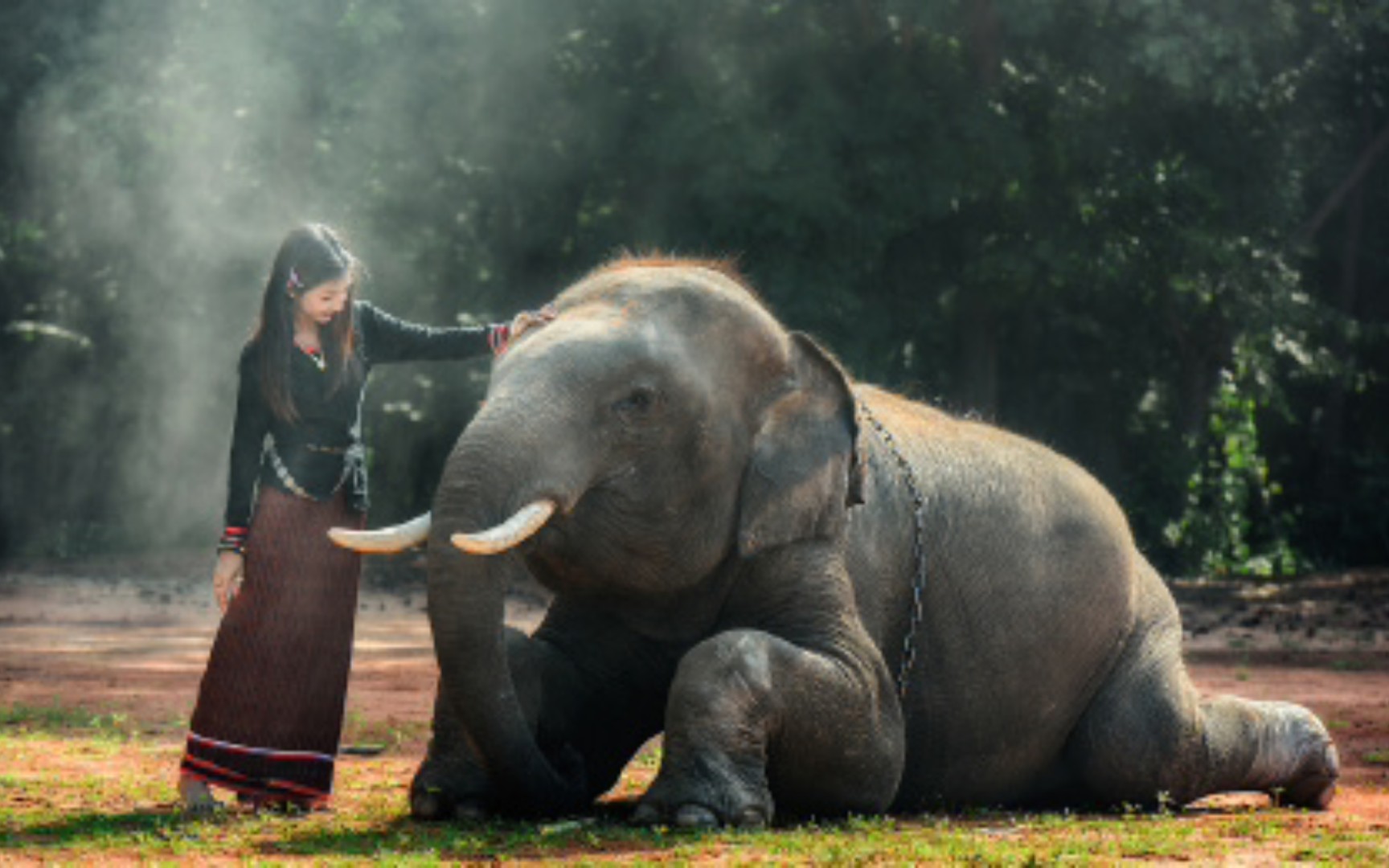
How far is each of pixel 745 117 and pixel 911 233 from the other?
2.62 m

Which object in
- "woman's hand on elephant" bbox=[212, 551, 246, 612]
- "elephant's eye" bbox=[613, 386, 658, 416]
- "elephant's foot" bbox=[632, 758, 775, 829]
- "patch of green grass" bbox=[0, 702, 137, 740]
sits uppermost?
"elephant's eye" bbox=[613, 386, 658, 416]

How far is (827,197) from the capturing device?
20.6 meters

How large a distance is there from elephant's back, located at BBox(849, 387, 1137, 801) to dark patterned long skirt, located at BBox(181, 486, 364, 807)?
179cm

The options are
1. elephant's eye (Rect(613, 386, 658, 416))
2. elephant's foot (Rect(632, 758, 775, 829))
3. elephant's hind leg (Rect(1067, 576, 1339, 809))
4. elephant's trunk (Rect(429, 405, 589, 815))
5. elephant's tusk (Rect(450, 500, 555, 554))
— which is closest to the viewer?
elephant's tusk (Rect(450, 500, 555, 554))

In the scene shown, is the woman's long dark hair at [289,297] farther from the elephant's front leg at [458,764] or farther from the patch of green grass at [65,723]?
the patch of green grass at [65,723]

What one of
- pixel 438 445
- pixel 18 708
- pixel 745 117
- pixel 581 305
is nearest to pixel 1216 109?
pixel 745 117

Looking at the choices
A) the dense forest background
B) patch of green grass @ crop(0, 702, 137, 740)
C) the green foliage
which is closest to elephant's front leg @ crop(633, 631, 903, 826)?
patch of green grass @ crop(0, 702, 137, 740)

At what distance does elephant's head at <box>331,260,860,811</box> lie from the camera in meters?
6.11

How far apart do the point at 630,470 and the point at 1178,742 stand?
2.37 meters

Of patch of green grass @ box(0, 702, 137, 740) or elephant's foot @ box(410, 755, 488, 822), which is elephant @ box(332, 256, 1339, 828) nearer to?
elephant's foot @ box(410, 755, 488, 822)

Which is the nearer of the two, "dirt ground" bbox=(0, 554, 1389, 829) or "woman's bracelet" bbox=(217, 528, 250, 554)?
"woman's bracelet" bbox=(217, 528, 250, 554)

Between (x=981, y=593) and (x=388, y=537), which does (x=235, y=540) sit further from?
(x=981, y=593)

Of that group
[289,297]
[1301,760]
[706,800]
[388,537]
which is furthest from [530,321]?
[1301,760]

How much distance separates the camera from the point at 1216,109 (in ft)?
74.6
